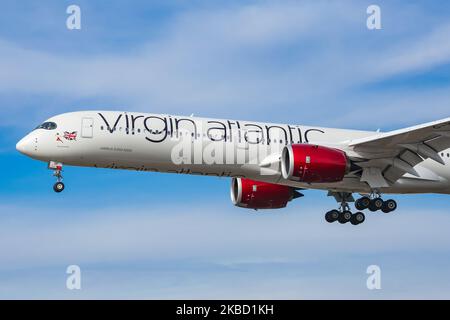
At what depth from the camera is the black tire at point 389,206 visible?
46.5 metres

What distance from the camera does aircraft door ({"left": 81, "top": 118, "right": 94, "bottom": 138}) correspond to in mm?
43438

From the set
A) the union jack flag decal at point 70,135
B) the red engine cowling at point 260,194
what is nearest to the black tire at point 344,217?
the red engine cowling at point 260,194

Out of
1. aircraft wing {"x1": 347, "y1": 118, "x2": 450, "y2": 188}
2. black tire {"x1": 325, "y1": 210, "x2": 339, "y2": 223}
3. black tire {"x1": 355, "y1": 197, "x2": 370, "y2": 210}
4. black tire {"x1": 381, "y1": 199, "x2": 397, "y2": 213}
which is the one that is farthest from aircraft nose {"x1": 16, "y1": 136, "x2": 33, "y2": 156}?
black tire {"x1": 381, "y1": 199, "x2": 397, "y2": 213}

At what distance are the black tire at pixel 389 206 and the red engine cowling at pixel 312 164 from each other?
10.8ft

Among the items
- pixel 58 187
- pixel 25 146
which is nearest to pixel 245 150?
pixel 58 187

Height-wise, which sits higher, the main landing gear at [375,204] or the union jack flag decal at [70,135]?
the union jack flag decal at [70,135]

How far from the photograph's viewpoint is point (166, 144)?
43.8 meters

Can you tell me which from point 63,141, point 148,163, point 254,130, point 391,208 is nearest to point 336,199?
point 391,208

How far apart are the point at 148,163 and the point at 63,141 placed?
385 cm

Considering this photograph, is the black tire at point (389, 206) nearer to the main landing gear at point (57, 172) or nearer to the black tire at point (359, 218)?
the black tire at point (359, 218)

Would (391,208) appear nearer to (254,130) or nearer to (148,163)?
(254,130)

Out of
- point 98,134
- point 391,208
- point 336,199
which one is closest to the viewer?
point 98,134

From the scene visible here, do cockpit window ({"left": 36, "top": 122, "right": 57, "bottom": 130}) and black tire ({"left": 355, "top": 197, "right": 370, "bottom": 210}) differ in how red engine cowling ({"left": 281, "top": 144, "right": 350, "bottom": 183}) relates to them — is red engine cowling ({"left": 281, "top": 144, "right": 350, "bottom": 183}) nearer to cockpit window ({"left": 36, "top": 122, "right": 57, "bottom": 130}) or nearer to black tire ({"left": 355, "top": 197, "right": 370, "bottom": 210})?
black tire ({"left": 355, "top": 197, "right": 370, "bottom": 210})

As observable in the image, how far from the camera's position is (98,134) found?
142 feet
